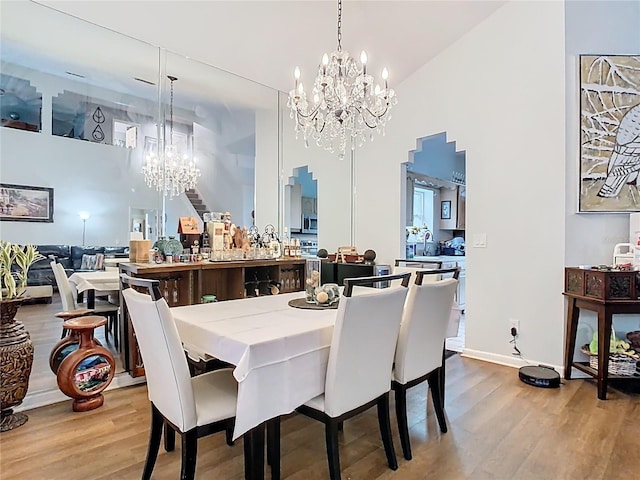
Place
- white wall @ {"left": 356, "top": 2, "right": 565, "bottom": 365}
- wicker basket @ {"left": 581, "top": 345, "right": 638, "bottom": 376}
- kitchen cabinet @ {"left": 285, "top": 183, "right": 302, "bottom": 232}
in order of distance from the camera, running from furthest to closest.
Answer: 1. kitchen cabinet @ {"left": 285, "top": 183, "right": 302, "bottom": 232}
2. white wall @ {"left": 356, "top": 2, "right": 565, "bottom": 365}
3. wicker basket @ {"left": 581, "top": 345, "right": 638, "bottom": 376}

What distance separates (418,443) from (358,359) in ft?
2.79

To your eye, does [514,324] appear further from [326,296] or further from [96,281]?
[96,281]

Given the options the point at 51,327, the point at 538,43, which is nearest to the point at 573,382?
the point at 538,43

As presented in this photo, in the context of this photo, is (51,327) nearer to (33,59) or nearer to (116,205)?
(116,205)

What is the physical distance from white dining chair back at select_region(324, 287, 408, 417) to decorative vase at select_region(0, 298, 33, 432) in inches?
81.8

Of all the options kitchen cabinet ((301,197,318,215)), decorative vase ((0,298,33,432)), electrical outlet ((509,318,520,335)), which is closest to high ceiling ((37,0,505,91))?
kitchen cabinet ((301,197,318,215))

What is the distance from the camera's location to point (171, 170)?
3.52 metres

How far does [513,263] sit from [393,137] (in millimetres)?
2052

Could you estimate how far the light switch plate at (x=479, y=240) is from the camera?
3.71m

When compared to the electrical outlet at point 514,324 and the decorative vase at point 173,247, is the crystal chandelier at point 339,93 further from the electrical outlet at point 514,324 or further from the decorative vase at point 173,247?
the electrical outlet at point 514,324

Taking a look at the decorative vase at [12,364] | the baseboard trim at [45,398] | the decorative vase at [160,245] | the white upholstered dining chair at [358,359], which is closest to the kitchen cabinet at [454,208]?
the decorative vase at [160,245]

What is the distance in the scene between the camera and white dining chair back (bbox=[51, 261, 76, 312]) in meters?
3.11

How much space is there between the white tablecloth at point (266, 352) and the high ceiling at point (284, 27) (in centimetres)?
264

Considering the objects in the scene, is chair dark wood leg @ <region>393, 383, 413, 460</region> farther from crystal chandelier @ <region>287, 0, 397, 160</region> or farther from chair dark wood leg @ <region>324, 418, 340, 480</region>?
Answer: crystal chandelier @ <region>287, 0, 397, 160</region>
